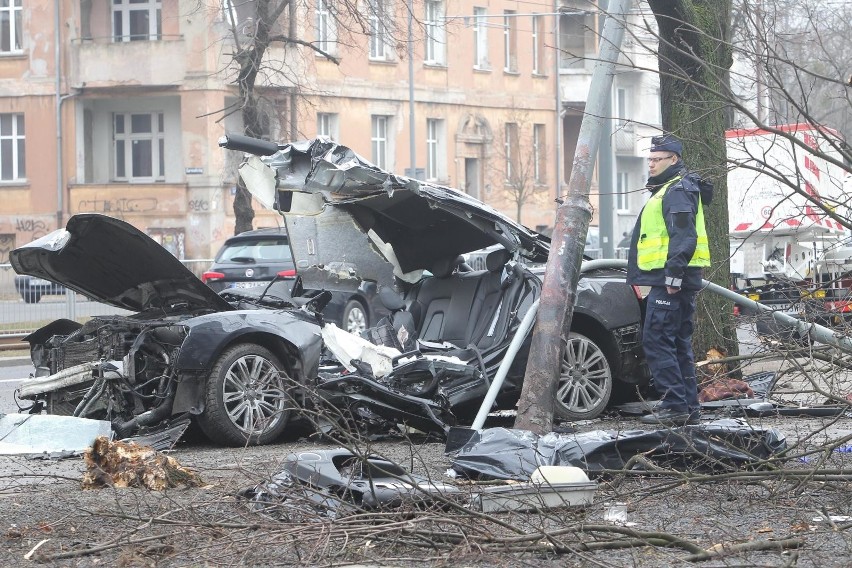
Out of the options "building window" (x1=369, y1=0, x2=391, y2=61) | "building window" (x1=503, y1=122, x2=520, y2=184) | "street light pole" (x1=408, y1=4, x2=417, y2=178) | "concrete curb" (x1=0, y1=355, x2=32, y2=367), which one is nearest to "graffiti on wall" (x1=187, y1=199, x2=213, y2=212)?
"street light pole" (x1=408, y1=4, x2=417, y2=178)

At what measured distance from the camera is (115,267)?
941 cm

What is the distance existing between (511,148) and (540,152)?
1600mm

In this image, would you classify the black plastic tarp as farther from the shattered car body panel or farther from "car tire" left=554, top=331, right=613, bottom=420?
"car tire" left=554, top=331, right=613, bottom=420

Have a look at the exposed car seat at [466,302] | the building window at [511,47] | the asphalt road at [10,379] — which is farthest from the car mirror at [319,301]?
the building window at [511,47]

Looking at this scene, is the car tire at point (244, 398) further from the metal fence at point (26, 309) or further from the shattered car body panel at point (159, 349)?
the metal fence at point (26, 309)

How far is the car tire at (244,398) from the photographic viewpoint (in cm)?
885

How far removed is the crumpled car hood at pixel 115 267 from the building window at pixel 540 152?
40148 millimetres

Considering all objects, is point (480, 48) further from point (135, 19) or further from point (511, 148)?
point (135, 19)

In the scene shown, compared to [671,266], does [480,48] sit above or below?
above

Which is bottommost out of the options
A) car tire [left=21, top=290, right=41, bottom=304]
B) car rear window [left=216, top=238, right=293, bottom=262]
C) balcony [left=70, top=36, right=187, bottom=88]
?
car tire [left=21, top=290, right=41, bottom=304]

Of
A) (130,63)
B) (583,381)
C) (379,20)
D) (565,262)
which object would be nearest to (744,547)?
(565,262)

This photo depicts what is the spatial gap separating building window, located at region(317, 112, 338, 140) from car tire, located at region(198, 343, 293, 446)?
109 feet

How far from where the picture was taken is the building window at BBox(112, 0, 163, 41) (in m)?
40.1

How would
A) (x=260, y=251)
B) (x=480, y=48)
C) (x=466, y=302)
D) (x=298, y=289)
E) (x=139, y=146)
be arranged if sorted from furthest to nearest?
(x=480, y=48), (x=139, y=146), (x=260, y=251), (x=466, y=302), (x=298, y=289)
